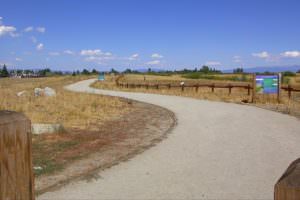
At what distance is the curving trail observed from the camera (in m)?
6.08

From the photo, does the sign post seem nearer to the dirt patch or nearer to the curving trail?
the dirt patch

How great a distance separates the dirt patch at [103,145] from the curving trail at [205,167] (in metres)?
0.34

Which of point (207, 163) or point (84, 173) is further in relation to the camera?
point (207, 163)

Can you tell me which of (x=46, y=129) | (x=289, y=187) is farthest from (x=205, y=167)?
(x=289, y=187)

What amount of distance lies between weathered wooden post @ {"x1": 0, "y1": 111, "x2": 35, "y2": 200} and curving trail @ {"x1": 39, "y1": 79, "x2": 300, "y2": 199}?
4063 millimetres

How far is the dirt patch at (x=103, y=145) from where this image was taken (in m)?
7.14

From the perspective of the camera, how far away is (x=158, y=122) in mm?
14656

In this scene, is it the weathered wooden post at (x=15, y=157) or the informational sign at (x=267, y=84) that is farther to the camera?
the informational sign at (x=267, y=84)

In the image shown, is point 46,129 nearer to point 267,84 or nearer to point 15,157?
point 15,157

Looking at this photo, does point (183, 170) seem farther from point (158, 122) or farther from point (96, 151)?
point (158, 122)

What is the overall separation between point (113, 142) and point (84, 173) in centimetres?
329

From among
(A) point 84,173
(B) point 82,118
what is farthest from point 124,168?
(B) point 82,118

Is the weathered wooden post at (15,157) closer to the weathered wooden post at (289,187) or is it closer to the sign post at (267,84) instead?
the weathered wooden post at (289,187)

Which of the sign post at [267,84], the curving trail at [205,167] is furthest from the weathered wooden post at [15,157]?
the sign post at [267,84]
